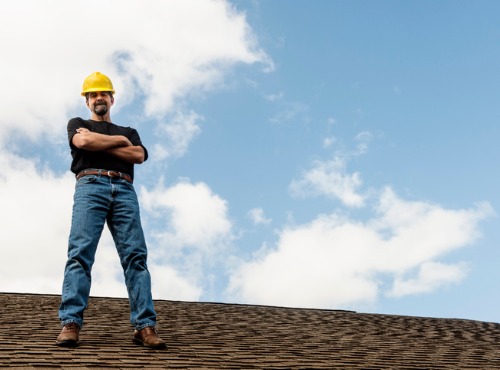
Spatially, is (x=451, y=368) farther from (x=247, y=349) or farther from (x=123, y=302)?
(x=123, y=302)

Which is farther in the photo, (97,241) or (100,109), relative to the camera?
(100,109)

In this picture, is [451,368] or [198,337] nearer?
[451,368]

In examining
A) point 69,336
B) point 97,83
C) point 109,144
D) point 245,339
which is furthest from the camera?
point 245,339

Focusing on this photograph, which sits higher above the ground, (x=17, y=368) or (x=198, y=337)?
(x=198, y=337)

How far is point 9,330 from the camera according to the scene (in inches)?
198

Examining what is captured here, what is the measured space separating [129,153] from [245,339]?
190 cm

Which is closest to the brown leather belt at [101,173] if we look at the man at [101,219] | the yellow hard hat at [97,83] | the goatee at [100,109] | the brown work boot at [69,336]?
the man at [101,219]

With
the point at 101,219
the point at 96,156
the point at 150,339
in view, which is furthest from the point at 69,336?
the point at 96,156

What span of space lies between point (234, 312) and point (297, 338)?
7.08 ft

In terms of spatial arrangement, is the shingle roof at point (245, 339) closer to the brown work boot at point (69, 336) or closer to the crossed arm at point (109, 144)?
the brown work boot at point (69, 336)

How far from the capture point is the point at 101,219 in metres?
4.16

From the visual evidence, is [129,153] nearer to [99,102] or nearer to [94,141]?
[94,141]

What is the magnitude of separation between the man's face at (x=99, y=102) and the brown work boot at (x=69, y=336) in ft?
4.18

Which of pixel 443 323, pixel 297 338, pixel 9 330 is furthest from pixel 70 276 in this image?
pixel 443 323
